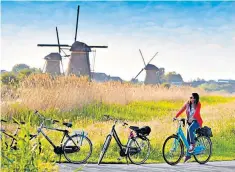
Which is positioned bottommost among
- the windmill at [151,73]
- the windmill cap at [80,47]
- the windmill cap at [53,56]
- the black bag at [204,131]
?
the black bag at [204,131]

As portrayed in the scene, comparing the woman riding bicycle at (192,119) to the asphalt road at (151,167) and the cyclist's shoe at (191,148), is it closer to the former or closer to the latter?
the cyclist's shoe at (191,148)

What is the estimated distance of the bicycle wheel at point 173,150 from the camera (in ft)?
21.2

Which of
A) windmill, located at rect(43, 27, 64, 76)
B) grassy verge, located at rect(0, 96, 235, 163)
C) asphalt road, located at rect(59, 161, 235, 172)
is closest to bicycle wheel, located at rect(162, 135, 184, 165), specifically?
asphalt road, located at rect(59, 161, 235, 172)

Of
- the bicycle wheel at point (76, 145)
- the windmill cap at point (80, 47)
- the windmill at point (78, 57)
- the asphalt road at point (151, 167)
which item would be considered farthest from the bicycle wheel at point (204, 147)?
the windmill cap at point (80, 47)

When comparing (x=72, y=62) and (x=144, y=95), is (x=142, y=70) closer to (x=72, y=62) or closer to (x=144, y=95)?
(x=72, y=62)

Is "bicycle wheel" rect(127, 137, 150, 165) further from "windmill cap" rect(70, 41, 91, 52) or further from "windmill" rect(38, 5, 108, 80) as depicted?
"windmill cap" rect(70, 41, 91, 52)

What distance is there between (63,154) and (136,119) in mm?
3705

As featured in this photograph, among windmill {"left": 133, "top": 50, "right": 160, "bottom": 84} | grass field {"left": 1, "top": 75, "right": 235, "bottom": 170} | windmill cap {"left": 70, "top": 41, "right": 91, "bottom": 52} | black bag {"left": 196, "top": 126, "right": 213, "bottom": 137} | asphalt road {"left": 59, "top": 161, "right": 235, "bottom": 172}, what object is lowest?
asphalt road {"left": 59, "top": 161, "right": 235, "bottom": 172}

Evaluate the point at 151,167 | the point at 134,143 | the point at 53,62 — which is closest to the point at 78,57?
the point at 53,62

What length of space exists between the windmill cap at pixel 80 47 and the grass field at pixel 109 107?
6.54 metres

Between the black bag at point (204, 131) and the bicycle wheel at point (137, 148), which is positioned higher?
the black bag at point (204, 131)

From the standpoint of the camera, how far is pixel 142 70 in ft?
80.3

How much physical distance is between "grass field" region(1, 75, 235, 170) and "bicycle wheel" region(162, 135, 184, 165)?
1329 millimetres

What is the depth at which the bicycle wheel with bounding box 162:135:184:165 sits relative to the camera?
6.48 metres
